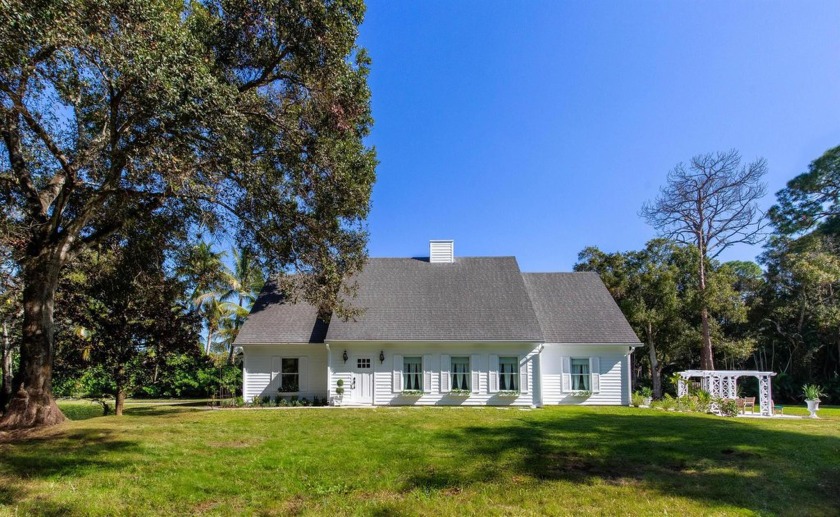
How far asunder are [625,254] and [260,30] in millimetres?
23964

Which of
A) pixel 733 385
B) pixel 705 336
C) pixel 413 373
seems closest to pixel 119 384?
pixel 413 373

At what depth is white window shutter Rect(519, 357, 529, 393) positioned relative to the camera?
57.0 ft

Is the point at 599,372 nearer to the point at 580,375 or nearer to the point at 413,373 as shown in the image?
the point at 580,375

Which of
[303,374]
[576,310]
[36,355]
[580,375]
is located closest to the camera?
[36,355]

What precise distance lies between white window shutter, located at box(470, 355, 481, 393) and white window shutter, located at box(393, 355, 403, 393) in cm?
271

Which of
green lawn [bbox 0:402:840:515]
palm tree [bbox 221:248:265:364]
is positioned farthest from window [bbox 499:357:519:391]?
palm tree [bbox 221:248:265:364]

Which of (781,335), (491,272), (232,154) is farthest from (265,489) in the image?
(781,335)

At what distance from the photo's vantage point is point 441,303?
766 inches

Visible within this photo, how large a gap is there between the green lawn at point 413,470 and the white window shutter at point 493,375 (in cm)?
679

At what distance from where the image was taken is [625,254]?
88.4ft

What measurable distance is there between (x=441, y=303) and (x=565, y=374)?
5.68m

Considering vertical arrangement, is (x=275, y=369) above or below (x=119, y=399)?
above

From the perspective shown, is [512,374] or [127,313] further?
[512,374]

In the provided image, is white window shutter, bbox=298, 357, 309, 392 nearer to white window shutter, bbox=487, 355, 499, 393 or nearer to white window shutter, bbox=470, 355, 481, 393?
white window shutter, bbox=470, 355, 481, 393
